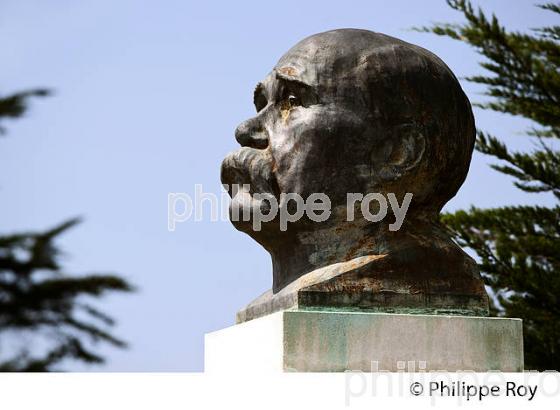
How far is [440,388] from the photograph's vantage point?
5.77 m

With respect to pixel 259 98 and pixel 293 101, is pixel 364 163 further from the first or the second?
pixel 259 98

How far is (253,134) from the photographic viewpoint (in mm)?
6754

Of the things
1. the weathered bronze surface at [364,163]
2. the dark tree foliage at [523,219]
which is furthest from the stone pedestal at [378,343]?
the dark tree foliage at [523,219]

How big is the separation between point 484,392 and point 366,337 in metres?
0.73

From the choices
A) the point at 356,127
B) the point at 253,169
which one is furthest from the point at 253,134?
the point at 356,127

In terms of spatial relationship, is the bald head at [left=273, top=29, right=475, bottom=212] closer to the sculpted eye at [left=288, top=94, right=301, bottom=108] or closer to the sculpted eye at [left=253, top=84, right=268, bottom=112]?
the sculpted eye at [left=288, top=94, right=301, bottom=108]

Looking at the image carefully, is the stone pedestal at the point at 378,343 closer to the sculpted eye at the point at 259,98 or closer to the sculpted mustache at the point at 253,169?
the sculpted mustache at the point at 253,169

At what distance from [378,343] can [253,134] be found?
1.56 m

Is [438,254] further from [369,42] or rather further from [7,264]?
[7,264]

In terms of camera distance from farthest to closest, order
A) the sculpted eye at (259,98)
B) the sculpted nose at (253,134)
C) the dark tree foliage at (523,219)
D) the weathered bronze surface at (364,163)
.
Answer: the dark tree foliage at (523,219)
the sculpted eye at (259,98)
the sculpted nose at (253,134)
the weathered bronze surface at (364,163)

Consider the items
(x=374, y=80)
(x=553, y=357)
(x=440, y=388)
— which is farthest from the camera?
(x=553, y=357)

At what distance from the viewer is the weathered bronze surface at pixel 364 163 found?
6418 millimetres

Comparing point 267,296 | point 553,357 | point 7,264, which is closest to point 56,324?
point 7,264

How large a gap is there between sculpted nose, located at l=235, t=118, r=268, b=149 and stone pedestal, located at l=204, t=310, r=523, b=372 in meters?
1.12
